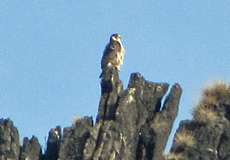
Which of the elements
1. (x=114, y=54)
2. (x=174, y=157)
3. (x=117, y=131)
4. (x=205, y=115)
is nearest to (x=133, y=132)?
(x=117, y=131)

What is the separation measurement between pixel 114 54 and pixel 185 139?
40.3 feet

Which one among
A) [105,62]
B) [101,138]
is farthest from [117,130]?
[105,62]

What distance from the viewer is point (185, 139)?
82.2 m

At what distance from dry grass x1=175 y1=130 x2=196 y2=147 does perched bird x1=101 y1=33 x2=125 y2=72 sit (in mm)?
7692

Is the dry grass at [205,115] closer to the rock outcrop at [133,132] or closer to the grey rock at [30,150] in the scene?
the rock outcrop at [133,132]

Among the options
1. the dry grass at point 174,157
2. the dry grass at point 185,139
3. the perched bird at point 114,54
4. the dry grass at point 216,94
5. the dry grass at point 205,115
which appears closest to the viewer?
the dry grass at point 174,157

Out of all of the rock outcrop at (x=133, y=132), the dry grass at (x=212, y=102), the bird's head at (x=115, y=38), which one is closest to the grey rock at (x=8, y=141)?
the rock outcrop at (x=133, y=132)

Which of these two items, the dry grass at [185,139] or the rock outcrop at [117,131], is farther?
the dry grass at [185,139]

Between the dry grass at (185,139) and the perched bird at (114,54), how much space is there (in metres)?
7.69

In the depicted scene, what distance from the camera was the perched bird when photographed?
3593 inches

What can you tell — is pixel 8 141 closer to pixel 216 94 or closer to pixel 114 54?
pixel 216 94

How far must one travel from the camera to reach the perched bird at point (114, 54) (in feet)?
299

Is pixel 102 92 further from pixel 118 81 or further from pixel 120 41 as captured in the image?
pixel 120 41

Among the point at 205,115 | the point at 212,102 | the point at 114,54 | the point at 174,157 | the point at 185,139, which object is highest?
the point at 114,54
